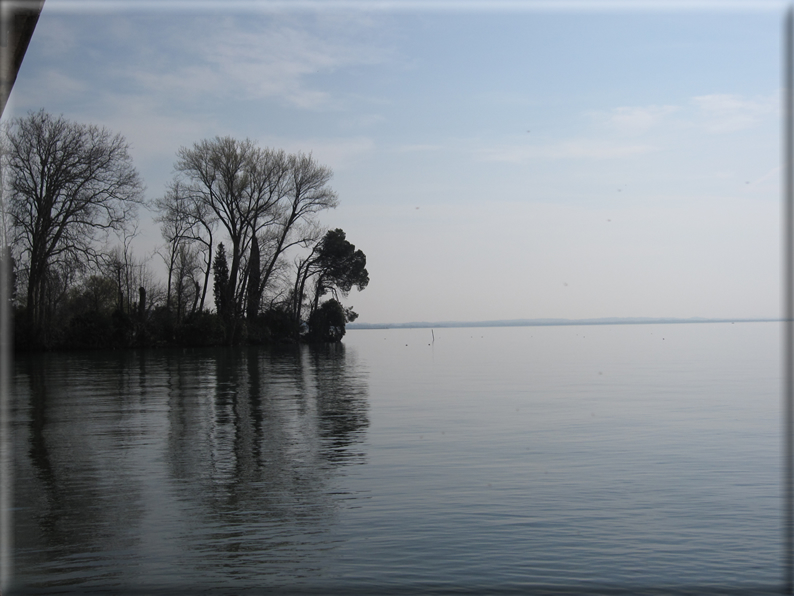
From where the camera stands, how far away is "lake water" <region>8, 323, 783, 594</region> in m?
5.70

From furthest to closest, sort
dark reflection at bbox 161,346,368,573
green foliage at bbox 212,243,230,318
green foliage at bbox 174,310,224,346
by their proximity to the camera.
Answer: green foliage at bbox 212,243,230,318, green foliage at bbox 174,310,224,346, dark reflection at bbox 161,346,368,573

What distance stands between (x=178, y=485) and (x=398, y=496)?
279 cm

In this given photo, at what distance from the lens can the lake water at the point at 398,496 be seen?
5699 millimetres

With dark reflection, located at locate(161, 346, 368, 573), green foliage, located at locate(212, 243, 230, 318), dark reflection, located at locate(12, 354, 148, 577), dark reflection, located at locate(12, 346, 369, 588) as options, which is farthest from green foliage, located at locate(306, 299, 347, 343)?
dark reflection, located at locate(12, 346, 369, 588)

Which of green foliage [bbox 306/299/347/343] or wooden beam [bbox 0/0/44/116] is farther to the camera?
green foliage [bbox 306/299/347/343]

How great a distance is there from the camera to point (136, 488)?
850 centimetres

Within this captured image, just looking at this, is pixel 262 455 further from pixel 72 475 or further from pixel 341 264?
pixel 341 264

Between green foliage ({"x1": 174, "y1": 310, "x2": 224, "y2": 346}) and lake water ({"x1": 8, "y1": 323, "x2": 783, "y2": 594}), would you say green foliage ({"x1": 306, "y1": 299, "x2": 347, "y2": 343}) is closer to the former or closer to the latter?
green foliage ({"x1": 174, "y1": 310, "x2": 224, "y2": 346})

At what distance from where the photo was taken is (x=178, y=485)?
8.67 m

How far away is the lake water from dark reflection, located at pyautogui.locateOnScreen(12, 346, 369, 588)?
0.11ft

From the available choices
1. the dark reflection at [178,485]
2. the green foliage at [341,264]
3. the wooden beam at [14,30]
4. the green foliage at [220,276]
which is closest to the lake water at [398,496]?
the dark reflection at [178,485]

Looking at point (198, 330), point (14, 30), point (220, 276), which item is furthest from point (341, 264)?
point (14, 30)

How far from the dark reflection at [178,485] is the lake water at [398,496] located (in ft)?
0.11

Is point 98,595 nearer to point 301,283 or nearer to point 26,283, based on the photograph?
point 26,283
